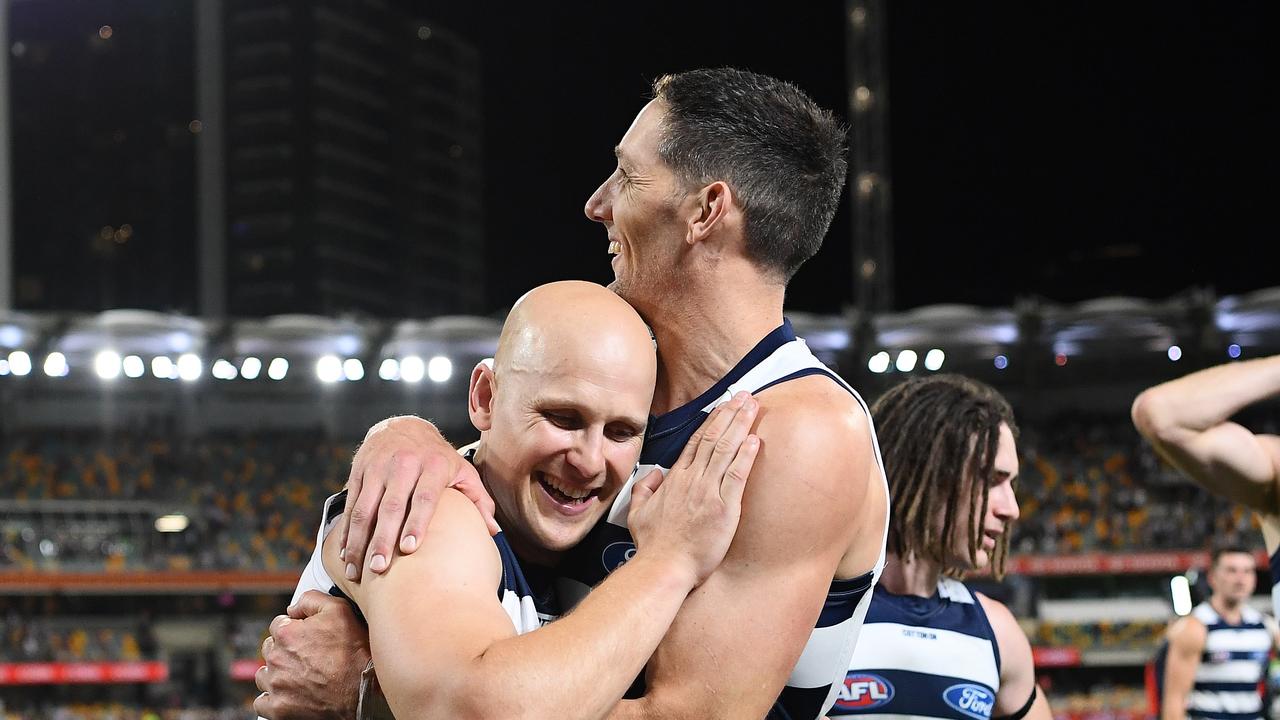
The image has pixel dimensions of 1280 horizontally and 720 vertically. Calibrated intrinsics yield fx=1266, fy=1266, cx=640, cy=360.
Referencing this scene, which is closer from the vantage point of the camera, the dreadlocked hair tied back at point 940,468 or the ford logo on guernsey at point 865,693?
the ford logo on guernsey at point 865,693

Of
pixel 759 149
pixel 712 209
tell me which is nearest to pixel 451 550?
pixel 712 209

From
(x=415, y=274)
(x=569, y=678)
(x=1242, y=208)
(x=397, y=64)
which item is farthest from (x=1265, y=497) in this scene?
(x=397, y=64)

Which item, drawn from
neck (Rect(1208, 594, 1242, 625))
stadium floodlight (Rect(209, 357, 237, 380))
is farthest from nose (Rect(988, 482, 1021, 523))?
stadium floodlight (Rect(209, 357, 237, 380))

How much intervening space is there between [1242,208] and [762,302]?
40.8 metres

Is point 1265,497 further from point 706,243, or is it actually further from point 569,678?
point 569,678

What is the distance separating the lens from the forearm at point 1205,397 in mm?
4395

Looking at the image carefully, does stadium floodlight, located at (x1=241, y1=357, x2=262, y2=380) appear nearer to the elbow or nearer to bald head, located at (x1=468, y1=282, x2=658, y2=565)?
the elbow

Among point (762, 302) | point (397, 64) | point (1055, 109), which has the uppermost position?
point (397, 64)

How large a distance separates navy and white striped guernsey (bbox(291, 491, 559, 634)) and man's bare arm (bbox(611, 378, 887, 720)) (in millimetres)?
268

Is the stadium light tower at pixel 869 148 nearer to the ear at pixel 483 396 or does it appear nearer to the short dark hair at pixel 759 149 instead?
the short dark hair at pixel 759 149

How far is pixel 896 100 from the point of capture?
4309 centimetres

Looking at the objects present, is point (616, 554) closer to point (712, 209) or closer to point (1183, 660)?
point (712, 209)

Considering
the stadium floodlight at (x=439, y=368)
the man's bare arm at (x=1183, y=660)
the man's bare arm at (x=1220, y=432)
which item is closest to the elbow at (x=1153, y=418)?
the man's bare arm at (x=1220, y=432)

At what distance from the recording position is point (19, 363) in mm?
28469
